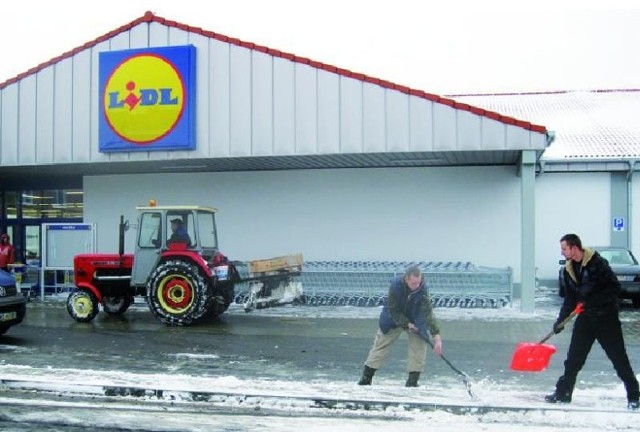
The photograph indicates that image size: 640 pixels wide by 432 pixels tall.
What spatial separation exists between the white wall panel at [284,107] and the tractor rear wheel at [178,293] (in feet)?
12.1

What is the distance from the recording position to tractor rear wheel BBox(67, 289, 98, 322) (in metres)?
13.9

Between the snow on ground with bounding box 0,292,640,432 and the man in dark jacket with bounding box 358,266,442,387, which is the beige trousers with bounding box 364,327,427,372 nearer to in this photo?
the man in dark jacket with bounding box 358,266,442,387

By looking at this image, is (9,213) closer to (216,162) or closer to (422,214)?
(216,162)

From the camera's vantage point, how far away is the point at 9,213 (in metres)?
21.5

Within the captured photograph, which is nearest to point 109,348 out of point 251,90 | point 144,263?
point 144,263

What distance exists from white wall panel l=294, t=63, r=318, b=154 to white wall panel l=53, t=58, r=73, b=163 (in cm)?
541

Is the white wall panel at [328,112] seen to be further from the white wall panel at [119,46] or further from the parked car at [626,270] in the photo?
the parked car at [626,270]

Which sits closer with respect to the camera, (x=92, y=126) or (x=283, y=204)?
(x=92, y=126)

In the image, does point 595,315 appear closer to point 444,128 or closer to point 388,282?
point 444,128

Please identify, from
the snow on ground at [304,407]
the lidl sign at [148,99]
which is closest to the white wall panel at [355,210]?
the lidl sign at [148,99]

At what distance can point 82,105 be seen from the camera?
16594 mm

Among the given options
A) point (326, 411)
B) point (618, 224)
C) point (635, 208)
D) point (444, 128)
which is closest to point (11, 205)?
point (444, 128)

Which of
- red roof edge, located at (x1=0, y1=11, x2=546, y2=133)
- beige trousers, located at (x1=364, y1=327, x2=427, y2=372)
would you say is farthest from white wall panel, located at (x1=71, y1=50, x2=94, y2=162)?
beige trousers, located at (x1=364, y1=327, x2=427, y2=372)

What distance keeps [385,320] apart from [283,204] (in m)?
11.4
